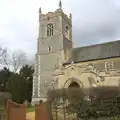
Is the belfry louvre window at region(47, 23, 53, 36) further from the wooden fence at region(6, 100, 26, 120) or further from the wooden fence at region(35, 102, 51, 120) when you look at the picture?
the wooden fence at region(6, 100, 26, 120)

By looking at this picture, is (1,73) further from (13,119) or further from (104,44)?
(13,119)

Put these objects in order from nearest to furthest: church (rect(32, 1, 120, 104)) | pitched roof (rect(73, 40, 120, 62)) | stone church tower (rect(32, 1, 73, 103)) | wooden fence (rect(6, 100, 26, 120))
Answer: wooden fence (rect(6, 100, 26, 120)) < church (rect(32, 1, 120, 104)) < pitched roof (rect(73, 40, 120, 62)) < stone church tower (rect(32, 1, 73, 103))

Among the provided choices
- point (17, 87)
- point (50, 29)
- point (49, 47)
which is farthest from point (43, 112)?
point (50, 29)

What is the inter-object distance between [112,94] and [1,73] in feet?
126

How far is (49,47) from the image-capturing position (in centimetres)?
4697

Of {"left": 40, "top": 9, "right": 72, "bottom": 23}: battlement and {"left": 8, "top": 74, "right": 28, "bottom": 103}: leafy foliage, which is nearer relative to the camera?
{"left": 8, "top": 74, "right": 28, "bottom": 103}: leafy foliage

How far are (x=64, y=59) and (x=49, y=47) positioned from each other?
4.80 meters

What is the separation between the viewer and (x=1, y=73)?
159ft

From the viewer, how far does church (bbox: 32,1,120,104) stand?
99.1 feet

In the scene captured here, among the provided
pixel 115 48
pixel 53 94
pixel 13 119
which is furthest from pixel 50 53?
pixel 13 119

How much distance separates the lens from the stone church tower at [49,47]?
44250 millimetres

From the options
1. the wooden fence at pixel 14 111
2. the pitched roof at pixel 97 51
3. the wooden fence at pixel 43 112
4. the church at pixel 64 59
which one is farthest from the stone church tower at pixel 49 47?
the wooden fence at pixel 14 111

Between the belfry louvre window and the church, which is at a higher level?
the belfry louvre window

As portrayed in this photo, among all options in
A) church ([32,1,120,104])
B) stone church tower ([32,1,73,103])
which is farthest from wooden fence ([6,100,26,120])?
stone church tower ([32,1,73,103])
